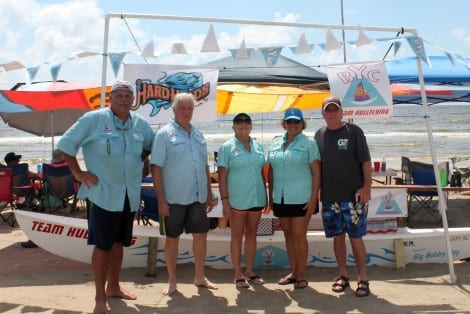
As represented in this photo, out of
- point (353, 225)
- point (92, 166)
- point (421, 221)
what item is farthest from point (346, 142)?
point (421, 221)

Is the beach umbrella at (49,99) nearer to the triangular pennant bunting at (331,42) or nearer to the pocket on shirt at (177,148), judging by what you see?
the pocket on shirt at (177,148)

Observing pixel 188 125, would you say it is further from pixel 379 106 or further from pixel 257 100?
pixel 257 100

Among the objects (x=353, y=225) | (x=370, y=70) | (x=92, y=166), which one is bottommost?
(x=353, y=225)

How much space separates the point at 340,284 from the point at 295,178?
1.01 meters

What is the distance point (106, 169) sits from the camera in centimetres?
369

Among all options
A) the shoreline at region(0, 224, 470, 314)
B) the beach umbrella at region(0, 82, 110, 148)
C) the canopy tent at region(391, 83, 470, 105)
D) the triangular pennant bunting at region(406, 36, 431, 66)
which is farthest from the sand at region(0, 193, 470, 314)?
the canopy tent at region(391, 83, 470, 105)

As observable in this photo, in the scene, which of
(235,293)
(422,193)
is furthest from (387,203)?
(422,193)

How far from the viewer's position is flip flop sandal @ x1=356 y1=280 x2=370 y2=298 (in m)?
4.16

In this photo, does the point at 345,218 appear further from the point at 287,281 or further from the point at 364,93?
the point at 364,93

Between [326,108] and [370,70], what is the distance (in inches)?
33.5

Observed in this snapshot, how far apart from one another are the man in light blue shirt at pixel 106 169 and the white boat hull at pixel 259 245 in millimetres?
1266

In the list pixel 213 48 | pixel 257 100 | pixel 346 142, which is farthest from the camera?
pixel 257 100

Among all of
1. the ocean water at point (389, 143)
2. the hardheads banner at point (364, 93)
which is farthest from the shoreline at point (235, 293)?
the ocean water at point (389, 143)

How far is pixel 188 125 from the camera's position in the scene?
13.6 ft
